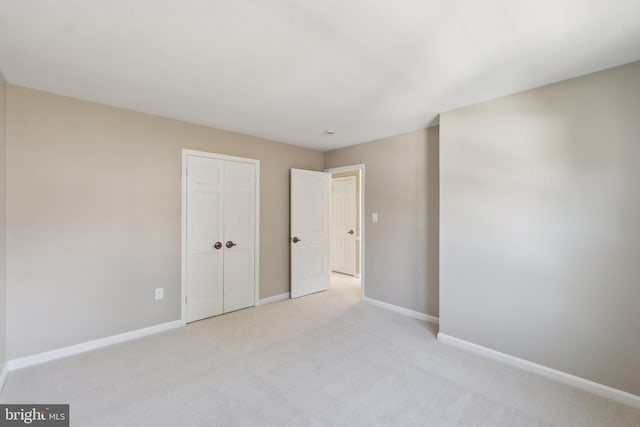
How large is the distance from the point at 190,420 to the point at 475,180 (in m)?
3.06

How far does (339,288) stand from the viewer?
194 inches

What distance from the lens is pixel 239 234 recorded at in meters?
3.81

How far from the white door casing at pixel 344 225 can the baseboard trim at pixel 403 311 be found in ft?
5.73

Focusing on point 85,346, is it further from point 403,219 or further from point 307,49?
point 403,219

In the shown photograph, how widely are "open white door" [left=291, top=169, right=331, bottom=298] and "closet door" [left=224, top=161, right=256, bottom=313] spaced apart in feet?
2.22

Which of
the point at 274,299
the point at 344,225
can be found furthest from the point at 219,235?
the point at 344,225

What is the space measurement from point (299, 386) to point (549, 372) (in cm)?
209

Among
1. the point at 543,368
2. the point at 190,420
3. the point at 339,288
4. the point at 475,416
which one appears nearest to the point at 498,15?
the point at 475,416

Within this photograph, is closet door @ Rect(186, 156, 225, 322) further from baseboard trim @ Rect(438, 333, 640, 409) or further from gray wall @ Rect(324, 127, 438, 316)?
baseboard trim @ Rect(438, 333, 640, 409)

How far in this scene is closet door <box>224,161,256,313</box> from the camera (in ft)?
12.1

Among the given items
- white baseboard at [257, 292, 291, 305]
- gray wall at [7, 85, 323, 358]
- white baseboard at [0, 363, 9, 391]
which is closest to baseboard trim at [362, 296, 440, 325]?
white baseboard at [257, 292, 291, 305]

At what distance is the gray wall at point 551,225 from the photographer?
6.65 feet

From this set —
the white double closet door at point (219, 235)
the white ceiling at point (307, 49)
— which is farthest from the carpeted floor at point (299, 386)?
the white ceiling at point (307, 49)

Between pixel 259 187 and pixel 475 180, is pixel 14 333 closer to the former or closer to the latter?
pixel 259 187
